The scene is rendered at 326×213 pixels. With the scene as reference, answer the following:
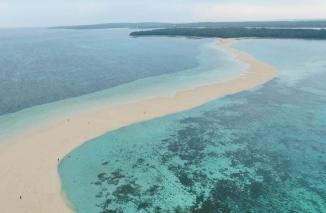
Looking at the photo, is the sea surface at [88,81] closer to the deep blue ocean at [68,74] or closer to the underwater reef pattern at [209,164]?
the deep blue ocean at [68,74]

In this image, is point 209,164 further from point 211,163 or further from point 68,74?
point 68,74

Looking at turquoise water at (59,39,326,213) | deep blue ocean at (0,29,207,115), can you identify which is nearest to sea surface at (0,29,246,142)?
deep blue ocean at (0,29,207,115)

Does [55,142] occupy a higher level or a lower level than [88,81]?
higher

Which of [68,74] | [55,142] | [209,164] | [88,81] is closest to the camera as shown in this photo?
[209,164]

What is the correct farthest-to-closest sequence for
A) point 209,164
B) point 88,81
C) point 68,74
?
1. point 68,74
2. point 88,81
3. point 209,164

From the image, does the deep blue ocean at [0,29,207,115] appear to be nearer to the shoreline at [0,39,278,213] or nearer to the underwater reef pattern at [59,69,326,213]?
the shoreline at [0,39,278,213]

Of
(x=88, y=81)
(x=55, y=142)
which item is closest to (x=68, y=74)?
(x=88, y=81)

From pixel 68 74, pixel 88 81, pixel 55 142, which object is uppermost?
pixel 55 142

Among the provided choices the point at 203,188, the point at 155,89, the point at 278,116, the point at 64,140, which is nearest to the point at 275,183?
the point at 203,188
